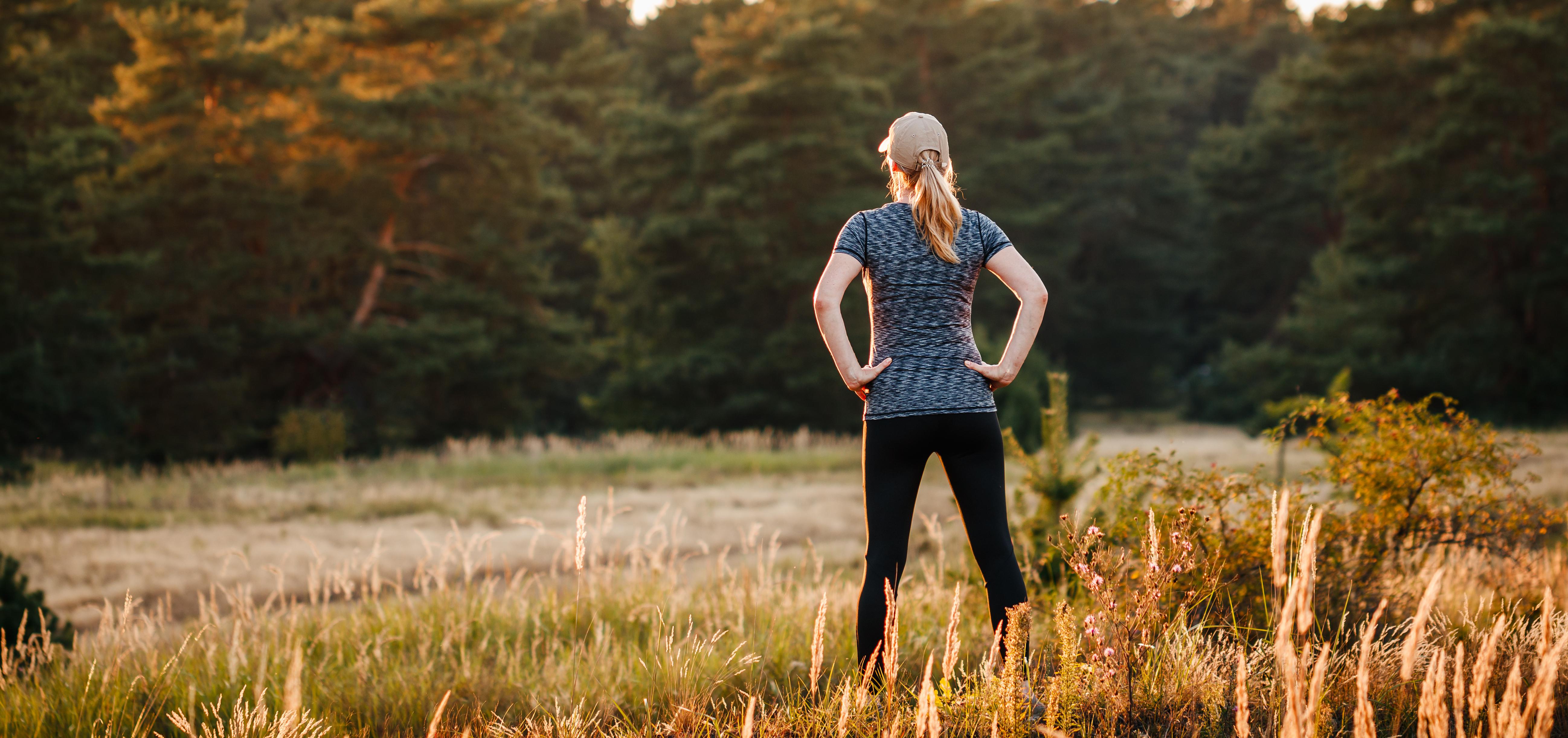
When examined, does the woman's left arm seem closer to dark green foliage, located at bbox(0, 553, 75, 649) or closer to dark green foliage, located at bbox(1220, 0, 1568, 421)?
dark green foliage, located at bbox(0, 553, 75, 649)

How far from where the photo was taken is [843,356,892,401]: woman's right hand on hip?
3.04 meters

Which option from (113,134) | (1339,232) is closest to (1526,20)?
(1339,232)

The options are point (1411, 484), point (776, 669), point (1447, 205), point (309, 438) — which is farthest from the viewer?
point (1447, 205)

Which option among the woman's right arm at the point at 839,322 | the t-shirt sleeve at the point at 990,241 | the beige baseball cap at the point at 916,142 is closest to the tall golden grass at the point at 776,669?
the woman's right arm at the point at 839,322

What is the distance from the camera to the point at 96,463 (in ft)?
56.4

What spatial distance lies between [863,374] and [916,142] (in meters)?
0.78

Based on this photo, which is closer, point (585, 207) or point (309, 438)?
point (309, 438)

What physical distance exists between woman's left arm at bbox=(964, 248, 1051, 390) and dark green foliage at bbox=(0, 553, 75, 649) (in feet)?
13.4

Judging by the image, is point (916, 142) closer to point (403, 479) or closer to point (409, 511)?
point (409, 511)

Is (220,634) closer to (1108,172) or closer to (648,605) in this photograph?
(648,605)

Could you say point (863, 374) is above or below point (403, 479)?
above

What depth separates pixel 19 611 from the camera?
4340 mm

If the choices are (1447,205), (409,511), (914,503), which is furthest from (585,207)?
(914,503)

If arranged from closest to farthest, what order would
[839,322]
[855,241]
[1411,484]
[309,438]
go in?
[839,322], [855,241], [1411,484], [309,438]
